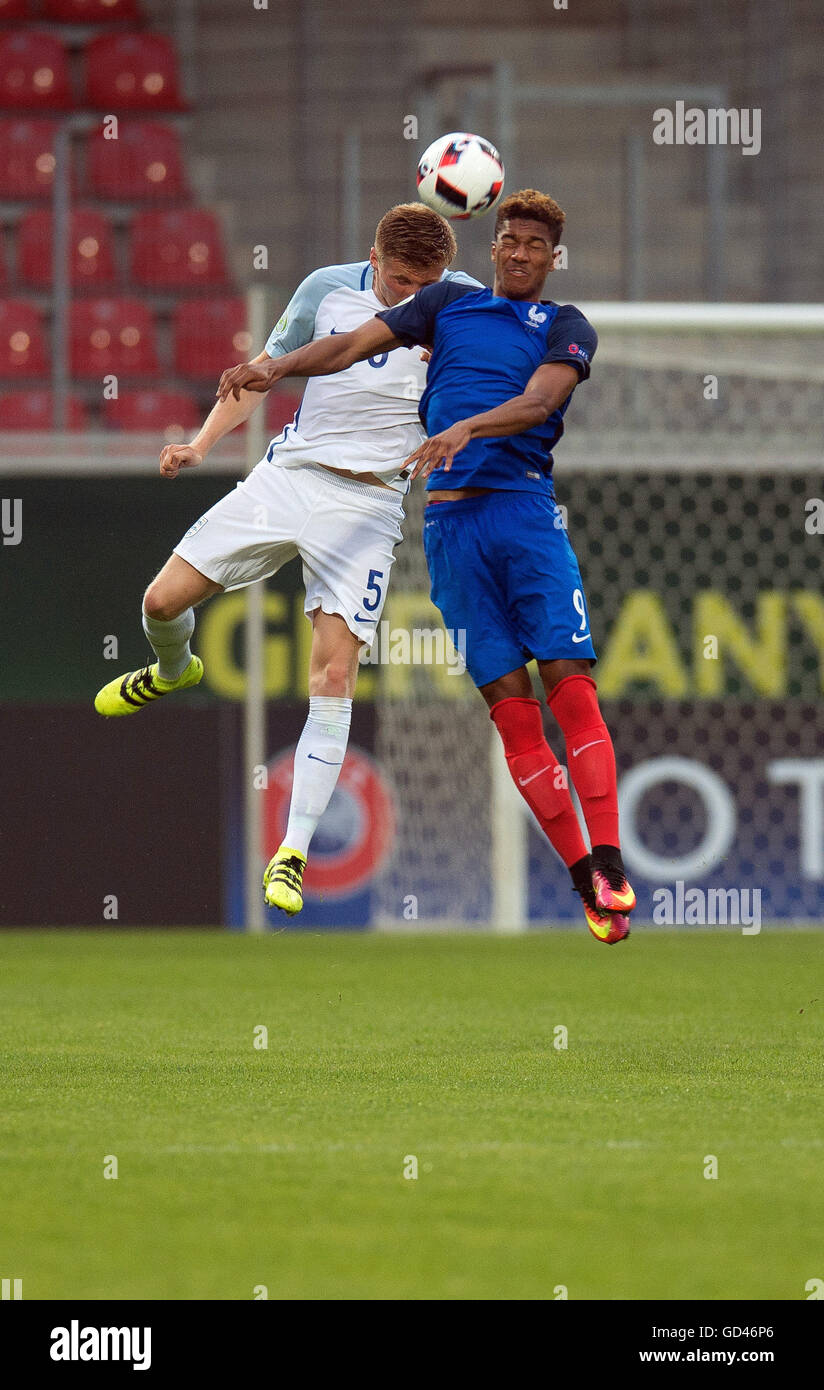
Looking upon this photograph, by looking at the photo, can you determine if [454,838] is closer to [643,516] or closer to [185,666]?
[643,516]

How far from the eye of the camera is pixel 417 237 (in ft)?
21.1

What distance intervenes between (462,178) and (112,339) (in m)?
6.66

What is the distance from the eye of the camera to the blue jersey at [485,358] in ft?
19.8

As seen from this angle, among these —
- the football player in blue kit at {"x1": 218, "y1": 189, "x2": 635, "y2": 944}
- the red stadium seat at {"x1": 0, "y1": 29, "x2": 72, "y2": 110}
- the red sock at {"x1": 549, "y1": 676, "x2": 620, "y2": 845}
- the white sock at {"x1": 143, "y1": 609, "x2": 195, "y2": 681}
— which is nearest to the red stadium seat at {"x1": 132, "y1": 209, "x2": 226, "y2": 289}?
the red stadium seat at {"x1": 0, "y1": 29, "x2": 72, "y2": 110}

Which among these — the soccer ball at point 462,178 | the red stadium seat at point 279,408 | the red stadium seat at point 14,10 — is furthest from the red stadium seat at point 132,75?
the soccer ball at point 462,178

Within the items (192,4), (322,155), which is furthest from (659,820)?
(192,4)

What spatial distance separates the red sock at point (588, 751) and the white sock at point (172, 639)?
1263mm

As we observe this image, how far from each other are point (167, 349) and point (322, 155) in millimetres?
1881

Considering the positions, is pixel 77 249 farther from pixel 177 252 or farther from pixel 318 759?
pixel 318 759

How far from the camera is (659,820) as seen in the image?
11016mm

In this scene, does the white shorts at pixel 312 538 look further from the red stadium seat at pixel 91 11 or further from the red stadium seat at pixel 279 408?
the red stadium seat at pixel 91 11

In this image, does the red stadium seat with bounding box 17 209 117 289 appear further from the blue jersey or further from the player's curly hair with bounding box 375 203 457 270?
the blue jersey

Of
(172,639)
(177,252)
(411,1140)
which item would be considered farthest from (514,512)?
(177,252)
